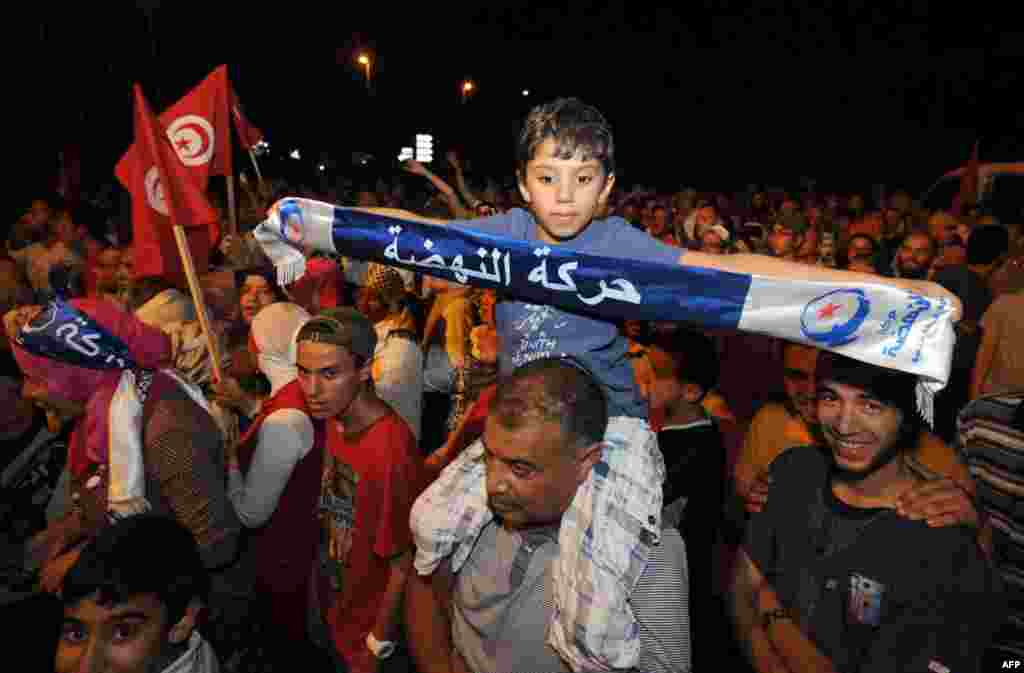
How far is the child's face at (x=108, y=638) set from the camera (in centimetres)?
234

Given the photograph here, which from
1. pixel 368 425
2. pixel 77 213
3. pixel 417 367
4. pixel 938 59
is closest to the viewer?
pixel 368 425

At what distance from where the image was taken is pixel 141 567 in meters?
2.45

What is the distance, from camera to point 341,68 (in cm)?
4022

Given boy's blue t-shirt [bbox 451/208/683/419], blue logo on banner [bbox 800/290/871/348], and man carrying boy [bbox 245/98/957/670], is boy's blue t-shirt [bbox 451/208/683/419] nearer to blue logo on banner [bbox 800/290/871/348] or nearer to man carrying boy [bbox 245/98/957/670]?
man carrying boy [bbox 245/98/957/670]

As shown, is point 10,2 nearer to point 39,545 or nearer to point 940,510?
point 39,545

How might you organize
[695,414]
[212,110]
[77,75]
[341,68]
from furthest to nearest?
1. [341,68]
2. [77,75]
3. [212,110]
4. [695,414]

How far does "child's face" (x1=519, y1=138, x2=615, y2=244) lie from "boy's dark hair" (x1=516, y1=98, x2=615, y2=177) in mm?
21

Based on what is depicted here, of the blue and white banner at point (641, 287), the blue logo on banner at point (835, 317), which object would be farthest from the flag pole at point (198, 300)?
the blue logo on banner at point (835, 317)

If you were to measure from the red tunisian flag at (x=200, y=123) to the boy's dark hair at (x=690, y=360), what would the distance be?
349cm

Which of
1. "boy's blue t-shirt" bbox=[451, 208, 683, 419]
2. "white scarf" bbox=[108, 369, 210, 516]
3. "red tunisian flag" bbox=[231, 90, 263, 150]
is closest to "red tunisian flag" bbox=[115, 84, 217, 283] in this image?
"white scarf" bbox=[108, 369, 210, 516]

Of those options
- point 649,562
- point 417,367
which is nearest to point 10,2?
point 417,367

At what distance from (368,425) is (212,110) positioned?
11.4ft

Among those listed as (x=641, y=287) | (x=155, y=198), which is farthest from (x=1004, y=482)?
(x=155, y=198)

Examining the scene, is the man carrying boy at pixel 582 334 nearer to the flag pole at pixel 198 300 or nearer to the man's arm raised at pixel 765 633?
the man's arm raised at pixel 765 633
